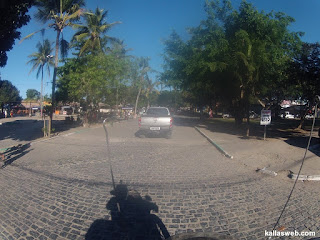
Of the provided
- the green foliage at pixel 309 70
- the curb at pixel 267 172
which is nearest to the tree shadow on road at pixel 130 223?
the curb at pixel 267 172

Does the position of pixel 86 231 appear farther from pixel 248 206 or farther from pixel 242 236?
pixel 248 206

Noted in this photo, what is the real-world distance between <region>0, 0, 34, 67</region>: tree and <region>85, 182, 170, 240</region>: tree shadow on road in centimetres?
779

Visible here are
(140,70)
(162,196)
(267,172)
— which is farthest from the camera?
(140,70)

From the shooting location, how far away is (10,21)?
779 centimetres

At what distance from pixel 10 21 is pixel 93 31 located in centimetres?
1373

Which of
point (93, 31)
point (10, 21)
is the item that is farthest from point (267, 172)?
point (93, 31)

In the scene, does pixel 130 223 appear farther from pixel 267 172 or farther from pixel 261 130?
pixel 261 130

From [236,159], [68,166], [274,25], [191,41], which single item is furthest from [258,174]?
[191,41]

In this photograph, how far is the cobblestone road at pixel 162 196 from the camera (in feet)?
10.2

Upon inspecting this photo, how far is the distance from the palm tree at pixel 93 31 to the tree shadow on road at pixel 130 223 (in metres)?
18.7

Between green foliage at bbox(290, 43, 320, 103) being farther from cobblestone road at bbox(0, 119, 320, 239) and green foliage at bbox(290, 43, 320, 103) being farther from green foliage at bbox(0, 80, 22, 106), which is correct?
green foliage at bbox(0, 80, 22, 106)

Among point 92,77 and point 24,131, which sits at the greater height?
point 92,77

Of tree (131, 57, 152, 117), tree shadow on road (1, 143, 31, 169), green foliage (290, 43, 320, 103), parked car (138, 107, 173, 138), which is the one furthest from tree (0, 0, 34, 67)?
tree (131, 57, 152, 117)

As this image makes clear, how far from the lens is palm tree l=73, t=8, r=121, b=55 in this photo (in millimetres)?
19703
